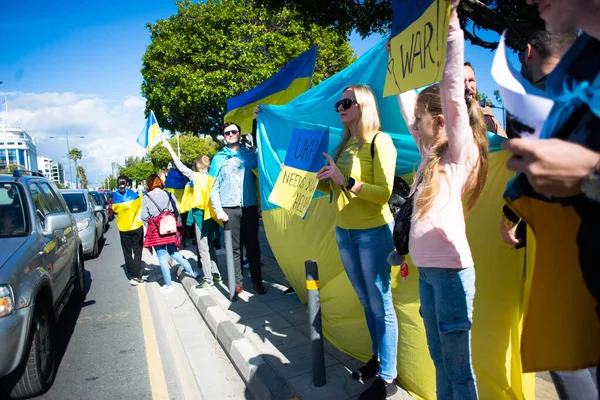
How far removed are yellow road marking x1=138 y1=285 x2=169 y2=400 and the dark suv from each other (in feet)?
2.74

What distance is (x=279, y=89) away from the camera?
5648 mm

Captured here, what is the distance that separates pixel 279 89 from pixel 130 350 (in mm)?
3673

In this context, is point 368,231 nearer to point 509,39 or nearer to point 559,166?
point 559,166

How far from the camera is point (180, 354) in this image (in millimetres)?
4199

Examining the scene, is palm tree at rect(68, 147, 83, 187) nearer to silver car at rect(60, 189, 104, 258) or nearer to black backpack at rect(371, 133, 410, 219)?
silver car at rect(60, 189, 104, 258)

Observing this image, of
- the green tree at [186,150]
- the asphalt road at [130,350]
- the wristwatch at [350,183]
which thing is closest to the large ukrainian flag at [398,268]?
the wristwatch at [350,183]

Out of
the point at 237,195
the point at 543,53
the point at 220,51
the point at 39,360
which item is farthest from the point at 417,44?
the point at 220,51

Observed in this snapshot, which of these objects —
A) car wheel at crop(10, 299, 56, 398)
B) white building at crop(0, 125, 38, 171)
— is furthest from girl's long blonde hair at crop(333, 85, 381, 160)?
white building at crop(0, 125, 38, 171)

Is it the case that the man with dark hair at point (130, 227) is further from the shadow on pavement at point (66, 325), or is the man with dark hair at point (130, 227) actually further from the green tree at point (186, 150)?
the green tree at point (186, 150)

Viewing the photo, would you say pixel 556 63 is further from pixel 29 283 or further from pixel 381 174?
pixel 29 283

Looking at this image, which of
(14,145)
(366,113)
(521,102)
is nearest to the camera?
(521,102)

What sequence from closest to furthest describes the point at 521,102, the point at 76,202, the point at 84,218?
the point at 521,102 < the point at 84,218 < the point at 76,202

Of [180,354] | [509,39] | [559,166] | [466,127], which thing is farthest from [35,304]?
[509,39]

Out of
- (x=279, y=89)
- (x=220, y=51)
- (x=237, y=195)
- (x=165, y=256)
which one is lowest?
(x=165, y=256)
